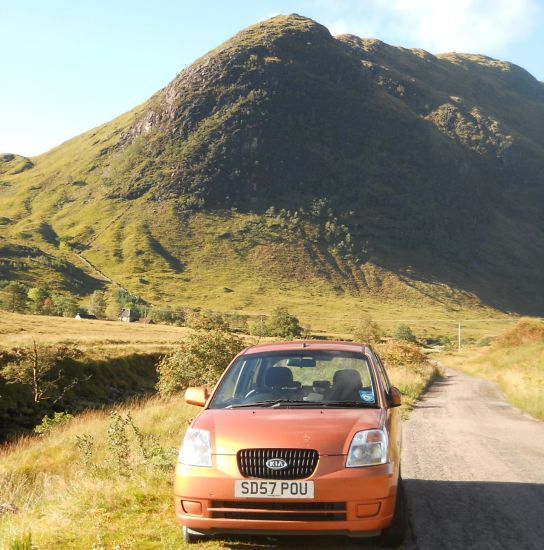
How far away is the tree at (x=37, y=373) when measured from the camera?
2725 cm

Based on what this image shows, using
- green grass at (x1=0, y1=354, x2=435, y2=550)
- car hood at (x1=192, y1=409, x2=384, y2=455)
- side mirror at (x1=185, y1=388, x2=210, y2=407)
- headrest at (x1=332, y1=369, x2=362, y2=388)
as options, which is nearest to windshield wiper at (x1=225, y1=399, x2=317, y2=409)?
car hood at (x1=192, y1=409, x2=384, y2=455)

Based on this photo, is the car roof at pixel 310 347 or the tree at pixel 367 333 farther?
the tree at pixel 367 333

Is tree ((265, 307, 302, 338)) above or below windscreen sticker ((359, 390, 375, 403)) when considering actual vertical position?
below

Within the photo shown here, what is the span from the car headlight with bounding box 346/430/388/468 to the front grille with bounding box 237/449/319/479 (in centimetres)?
30

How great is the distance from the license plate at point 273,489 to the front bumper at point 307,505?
0.12ft

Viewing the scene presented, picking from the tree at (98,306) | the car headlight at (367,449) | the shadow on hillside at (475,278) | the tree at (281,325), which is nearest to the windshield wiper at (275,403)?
the car headlight at (367,449)

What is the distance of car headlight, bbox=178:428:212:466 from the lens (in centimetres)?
528

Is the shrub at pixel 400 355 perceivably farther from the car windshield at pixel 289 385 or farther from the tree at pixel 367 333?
the car windshield at pixel 289 385

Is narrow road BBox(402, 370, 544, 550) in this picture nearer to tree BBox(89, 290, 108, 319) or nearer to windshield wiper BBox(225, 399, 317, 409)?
windshield wiper BBox(225, 399, 317, 409)

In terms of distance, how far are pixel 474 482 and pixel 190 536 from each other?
14.3ft

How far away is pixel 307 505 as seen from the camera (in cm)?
496

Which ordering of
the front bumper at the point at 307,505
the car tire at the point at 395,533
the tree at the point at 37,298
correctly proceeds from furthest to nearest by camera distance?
the tree at the point at 37,298, the car tire at the point at 395,533, the front bumper at the point at 307,505

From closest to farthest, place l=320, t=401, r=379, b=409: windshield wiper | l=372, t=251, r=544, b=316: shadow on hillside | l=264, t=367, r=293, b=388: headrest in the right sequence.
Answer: l=320, t=401, r=379, b=409: windshield wiper, l=264, t=367, r=293, b=388: headrest, l=372, t=251, r=544, b=316: shadow on hillside

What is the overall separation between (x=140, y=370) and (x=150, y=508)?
33.3 meters
